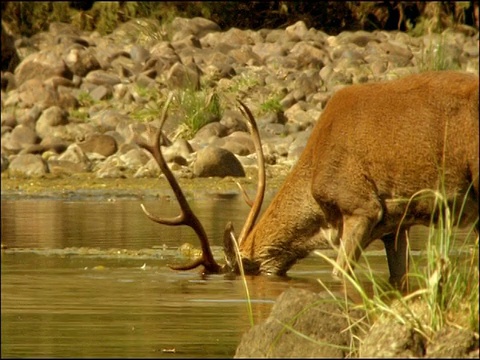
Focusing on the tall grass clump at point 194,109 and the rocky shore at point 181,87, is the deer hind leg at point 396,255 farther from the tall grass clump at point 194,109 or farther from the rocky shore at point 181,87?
the tall grass clump at point 194,109

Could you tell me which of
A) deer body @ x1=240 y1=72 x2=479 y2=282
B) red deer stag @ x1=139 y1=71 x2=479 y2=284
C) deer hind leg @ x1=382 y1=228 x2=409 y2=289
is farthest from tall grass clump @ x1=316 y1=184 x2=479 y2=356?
deer hind leg @ x1=382 y1=228 x2=409 y2=289

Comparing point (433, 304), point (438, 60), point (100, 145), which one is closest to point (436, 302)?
point (433, 304)

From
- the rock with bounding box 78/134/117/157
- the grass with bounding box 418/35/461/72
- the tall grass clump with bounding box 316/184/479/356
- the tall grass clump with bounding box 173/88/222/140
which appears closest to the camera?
the tall grass clump with bounding box 316/184/479/356

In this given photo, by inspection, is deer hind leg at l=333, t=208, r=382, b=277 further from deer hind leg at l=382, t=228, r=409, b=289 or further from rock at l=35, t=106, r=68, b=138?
rock at l=35, t=106, r=68, b=138

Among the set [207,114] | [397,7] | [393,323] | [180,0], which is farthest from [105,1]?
[393,323]

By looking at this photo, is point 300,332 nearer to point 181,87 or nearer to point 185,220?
point 185,220

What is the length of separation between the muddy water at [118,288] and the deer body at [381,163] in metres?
0.47

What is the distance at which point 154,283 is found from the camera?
443 inches

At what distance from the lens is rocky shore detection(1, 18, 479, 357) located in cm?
2180

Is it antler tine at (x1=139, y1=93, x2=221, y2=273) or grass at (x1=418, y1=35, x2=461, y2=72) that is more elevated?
antler tine at (x1=139, y1=93, x2=221, y2=273)

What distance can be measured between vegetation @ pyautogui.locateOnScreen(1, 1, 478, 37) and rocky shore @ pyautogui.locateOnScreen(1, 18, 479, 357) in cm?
65

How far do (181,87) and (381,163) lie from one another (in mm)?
14516

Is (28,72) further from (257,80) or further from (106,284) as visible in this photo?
(106,284)

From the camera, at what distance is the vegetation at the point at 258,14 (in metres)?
31.2
